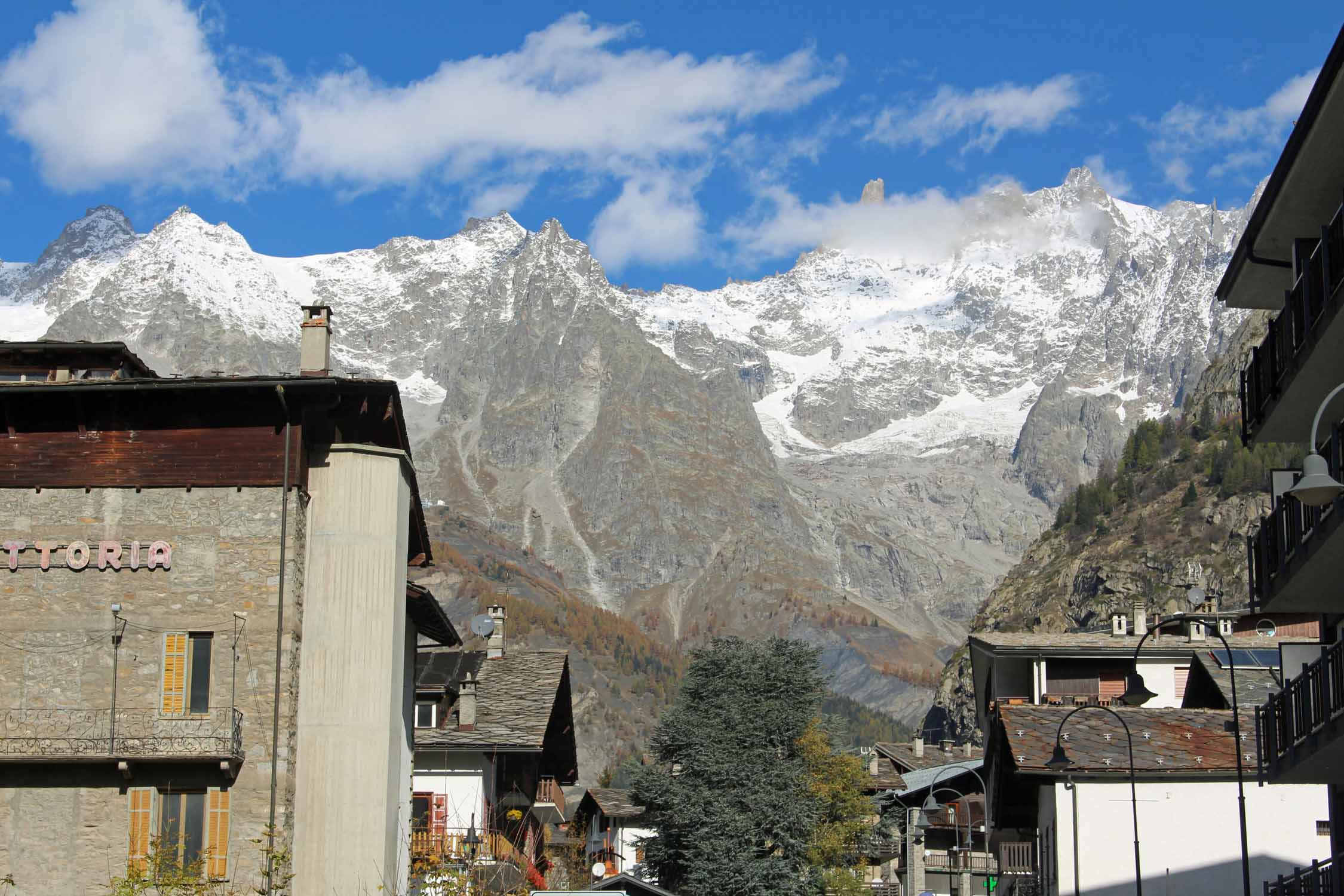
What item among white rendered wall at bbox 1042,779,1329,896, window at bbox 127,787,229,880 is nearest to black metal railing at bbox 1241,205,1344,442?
white rendered wall at bbox 1042,779,1329,896

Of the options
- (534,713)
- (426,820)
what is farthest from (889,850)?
(426,820)

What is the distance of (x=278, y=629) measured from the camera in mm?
30922

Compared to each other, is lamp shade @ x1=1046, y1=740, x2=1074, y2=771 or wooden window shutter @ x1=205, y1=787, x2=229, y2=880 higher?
lamp shade @ x1=1046, y1=740, x2=1074, y2=771

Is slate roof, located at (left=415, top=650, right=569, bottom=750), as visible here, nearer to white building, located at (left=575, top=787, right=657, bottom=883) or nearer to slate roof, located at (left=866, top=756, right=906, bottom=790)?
white building, located at (left=575, top=787, right=657, bottom=883)

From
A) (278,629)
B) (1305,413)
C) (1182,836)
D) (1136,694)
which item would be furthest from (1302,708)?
(1182,836)

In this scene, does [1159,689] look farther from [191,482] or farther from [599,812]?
[191,482]

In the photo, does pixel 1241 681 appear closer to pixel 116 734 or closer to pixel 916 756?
pixel 116 734

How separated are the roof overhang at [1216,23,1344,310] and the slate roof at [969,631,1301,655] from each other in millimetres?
29087

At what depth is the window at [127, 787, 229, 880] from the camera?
2984cm

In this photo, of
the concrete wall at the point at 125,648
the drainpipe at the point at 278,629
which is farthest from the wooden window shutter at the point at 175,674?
the drainpipe at the point at 278,629

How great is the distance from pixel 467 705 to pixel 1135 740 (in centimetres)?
1804

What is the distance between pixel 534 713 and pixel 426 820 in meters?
6.64

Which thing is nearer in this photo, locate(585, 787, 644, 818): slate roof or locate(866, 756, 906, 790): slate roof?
locate(585, 787, 644, 818): slate roof

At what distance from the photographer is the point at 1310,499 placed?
61.4 ft
